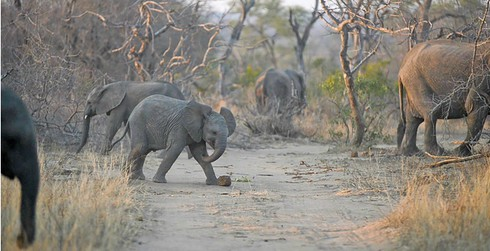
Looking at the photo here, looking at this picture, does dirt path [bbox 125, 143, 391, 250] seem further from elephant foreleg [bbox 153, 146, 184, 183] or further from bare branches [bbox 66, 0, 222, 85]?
bare branches [bbox 66, 0, 222, 85]

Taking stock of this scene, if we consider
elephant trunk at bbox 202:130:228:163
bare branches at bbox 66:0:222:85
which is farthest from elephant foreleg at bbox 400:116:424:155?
bare branches at bbox 66:0:222:85

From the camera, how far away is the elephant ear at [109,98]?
47.7 feet

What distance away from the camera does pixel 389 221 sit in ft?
24.9

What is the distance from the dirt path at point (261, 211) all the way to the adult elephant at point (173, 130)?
289 mm

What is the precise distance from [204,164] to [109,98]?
12.5ft

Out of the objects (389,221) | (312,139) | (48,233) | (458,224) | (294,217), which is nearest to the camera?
(48,233)

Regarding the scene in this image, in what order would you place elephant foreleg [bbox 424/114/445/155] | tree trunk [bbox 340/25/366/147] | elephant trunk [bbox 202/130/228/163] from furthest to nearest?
1. tree trunk [bbox 340/25/366/147]
2. elephant foreleg [bbox 424/114/445/155]
3. elephant trunk [bbox 202/130/228/163]

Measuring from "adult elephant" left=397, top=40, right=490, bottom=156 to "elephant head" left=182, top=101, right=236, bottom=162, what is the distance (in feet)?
9.42

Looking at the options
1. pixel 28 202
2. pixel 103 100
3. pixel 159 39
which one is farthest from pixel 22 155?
pixel 159 39

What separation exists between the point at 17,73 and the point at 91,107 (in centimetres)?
150

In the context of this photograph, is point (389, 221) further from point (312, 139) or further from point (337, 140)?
point (312, 139)

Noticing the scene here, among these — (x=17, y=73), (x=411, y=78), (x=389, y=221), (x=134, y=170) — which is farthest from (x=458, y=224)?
(x=17, y=73)

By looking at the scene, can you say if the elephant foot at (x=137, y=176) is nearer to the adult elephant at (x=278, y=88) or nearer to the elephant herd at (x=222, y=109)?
the elephant herd at (x=222, y=109)

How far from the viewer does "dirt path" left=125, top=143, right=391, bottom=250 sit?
724 centimetres
